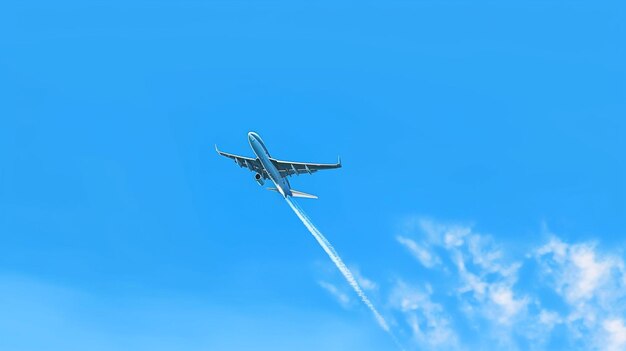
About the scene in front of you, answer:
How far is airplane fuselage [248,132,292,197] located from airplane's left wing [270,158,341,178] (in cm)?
228

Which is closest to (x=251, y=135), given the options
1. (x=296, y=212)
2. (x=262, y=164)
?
(x=262, y=164)

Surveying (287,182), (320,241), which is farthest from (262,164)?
(320,241)

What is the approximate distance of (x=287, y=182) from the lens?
7323 inches

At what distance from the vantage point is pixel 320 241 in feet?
590

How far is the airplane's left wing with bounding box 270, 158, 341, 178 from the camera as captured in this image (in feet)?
607

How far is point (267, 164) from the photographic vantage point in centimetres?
18225

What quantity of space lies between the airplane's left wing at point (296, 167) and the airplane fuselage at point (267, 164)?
7.47 ft

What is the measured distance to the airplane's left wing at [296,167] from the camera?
18488 cm

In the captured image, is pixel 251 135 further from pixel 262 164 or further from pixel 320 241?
pixel 320 241

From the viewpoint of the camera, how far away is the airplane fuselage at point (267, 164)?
177750mm

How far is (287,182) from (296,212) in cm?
818

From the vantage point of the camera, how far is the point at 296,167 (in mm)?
187125

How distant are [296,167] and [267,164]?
869 centimetres

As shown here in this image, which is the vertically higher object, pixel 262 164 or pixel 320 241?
pixel 262 164
